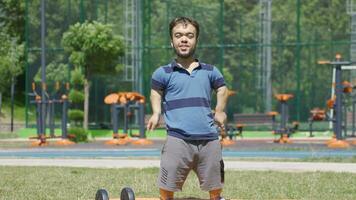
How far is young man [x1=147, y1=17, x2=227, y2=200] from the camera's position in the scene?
19.7ft

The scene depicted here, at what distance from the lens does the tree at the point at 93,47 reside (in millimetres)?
23812

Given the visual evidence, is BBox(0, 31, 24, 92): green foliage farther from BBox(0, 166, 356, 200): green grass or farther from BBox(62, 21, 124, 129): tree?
BBox(0, 166, 356, 200): green grass

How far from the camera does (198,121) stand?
19.7 ft

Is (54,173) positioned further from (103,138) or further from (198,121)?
(103,138)

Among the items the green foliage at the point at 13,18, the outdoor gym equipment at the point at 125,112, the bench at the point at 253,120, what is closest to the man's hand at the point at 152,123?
the outdoor gym equipment at the point at 125,112

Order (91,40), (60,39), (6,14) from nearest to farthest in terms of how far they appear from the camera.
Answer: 1. (91,40)
2. (60,39)
3. (6,14)

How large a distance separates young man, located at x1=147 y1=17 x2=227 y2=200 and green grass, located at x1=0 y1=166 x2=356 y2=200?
2203mm

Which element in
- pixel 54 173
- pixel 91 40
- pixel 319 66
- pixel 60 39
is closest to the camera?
pixel 54 173

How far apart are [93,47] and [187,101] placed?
59.2 feet

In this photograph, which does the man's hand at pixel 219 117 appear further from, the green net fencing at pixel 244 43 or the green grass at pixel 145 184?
the green net fencing at pixel 244 43

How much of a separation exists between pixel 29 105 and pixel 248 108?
25.6ft

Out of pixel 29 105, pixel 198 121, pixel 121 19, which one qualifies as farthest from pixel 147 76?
pixel 198 121

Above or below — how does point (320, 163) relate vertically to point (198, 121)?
below

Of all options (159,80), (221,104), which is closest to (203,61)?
(221,104)
